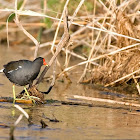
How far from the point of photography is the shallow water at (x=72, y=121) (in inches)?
157

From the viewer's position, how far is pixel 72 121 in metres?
4.61

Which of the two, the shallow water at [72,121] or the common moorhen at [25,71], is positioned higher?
the common moorhen at [25,71]

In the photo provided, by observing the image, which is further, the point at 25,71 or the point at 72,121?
the point at 25,71

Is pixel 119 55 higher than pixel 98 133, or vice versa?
pixel 119 55

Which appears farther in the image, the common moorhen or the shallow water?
the common moorhen

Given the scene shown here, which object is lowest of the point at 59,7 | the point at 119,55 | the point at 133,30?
the point at 119,55

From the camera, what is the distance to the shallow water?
3978 mm

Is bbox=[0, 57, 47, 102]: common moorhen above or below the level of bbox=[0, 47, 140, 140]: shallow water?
above

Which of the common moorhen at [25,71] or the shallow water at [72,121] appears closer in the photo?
the shallow water at [72,121]

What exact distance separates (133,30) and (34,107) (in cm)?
255

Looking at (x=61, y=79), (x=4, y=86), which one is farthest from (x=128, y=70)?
(x=4, y=86)

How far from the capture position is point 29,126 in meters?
4.23

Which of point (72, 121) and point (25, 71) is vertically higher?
point (25, 71)

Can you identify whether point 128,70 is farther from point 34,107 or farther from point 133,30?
point 34,107
